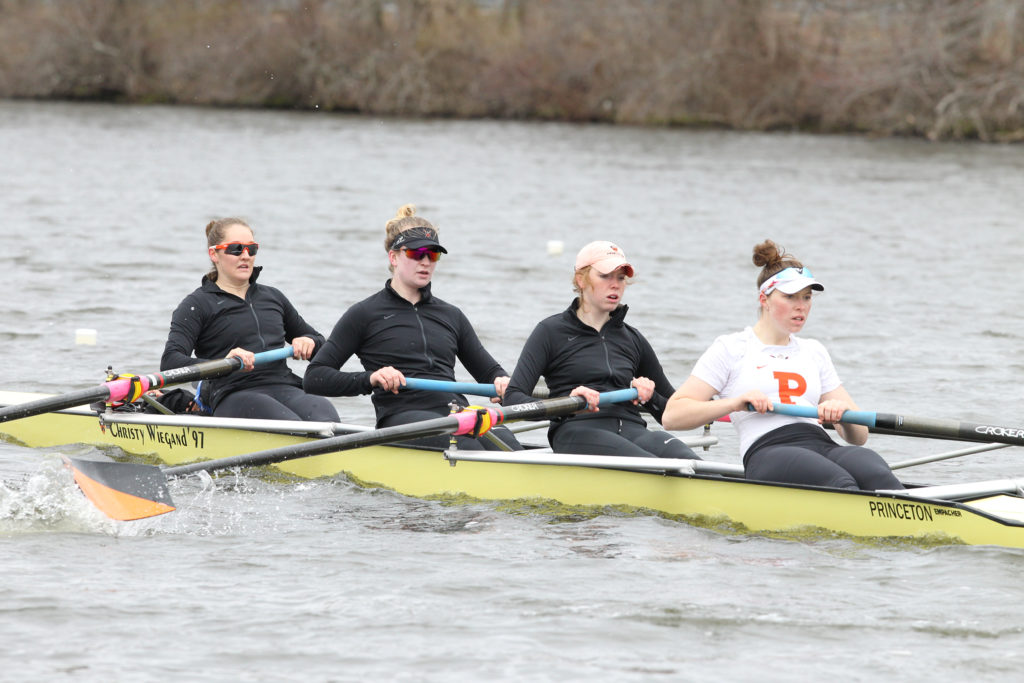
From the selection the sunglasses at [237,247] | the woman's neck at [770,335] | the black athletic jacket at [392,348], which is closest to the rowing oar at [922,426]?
the woman's neck at [770,335]

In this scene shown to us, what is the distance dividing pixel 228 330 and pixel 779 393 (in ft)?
11.7

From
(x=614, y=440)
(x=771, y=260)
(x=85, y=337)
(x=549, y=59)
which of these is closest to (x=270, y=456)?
(x=614, y=440)

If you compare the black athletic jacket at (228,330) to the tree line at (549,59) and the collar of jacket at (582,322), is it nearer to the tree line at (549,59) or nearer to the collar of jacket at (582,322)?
the collar of jacket at (582,322)

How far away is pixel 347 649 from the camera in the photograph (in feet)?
19.2

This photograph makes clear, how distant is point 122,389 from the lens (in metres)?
8.29

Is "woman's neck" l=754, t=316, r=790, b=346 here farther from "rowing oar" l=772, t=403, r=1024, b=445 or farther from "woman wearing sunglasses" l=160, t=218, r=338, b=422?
"woman wearing sunglasses" l=160, t=218, r=338, b=422

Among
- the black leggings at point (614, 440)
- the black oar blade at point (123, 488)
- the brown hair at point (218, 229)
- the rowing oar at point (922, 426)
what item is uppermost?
the brown hair at point (218, 229)

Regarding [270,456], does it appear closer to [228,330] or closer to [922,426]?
[228,330]

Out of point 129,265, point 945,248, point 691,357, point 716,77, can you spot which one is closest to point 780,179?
point 945,248

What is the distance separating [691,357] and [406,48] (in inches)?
1289

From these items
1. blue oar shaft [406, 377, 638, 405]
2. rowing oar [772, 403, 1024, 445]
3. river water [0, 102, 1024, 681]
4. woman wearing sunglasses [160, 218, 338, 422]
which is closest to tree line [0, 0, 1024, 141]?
river water [0, 102, 1024, 681]

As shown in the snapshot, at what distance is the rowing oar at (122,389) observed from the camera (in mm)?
8242

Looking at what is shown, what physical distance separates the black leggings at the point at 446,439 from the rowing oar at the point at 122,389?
3.46ft

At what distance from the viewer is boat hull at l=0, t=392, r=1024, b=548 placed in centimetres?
681
